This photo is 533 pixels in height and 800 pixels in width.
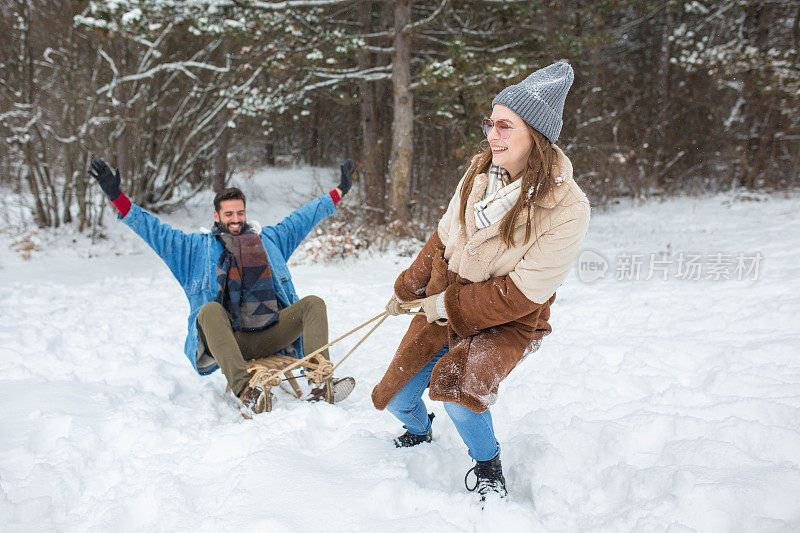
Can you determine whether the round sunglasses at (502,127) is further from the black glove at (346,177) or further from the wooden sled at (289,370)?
the black glove at (346,177)

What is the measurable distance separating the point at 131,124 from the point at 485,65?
21.5 ft

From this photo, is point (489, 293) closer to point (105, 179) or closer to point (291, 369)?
point (291, 369)

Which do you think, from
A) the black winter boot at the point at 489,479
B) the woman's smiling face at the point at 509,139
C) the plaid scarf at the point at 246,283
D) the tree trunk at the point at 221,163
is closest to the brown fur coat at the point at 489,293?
the woman's smiling face at the point at 509,139

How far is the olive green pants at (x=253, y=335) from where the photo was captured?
2908mm

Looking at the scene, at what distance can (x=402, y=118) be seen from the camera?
27.6 ft

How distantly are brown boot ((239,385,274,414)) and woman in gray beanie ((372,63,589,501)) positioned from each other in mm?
1029

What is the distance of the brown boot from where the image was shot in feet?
9.29

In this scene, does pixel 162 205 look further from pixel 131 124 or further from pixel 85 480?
pixel 85 480

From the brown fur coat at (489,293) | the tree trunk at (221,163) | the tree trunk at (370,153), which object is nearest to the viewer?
the brown fur coat at (489,293)

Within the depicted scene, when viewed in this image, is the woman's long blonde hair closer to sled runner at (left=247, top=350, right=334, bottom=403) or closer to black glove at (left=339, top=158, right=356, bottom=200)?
sled runner at (left=247, top=350, right=334, bottom=403)

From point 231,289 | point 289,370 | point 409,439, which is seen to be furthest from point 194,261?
point 409,439

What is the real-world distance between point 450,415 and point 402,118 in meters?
7.11

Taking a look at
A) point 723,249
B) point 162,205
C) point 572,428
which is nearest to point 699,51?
point 723,249

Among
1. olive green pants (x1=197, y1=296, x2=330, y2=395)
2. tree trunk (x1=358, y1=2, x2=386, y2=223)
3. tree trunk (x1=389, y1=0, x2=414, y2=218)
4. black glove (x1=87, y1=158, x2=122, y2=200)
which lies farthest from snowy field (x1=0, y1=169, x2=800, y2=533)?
tree trunk (x1=358, y1=2, x2=386, y2=223)
